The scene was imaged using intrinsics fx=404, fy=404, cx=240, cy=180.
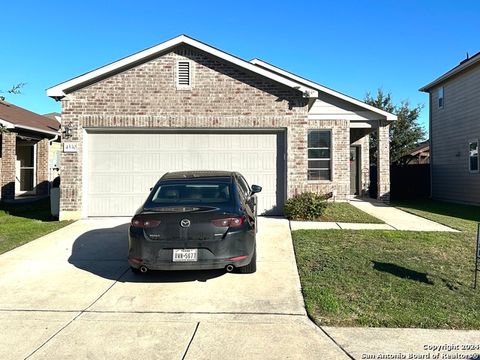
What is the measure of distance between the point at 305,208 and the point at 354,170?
25.9 ft

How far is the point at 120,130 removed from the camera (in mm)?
11062

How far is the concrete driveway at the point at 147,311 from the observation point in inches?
150

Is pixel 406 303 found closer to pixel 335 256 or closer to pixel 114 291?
pixel 335 256

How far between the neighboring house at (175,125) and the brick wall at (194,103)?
0.03m

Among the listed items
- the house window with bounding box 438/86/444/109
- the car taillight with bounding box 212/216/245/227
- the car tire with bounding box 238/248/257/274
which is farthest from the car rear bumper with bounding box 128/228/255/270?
the house window with bounding box 438/86/444/109

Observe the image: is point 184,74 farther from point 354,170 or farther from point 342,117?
point 354,170

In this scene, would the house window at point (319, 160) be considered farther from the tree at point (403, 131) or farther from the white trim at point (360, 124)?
the tree at point (403, 131)

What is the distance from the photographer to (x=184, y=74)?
36.2ft

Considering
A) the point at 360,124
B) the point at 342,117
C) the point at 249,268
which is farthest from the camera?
the point at 360,124

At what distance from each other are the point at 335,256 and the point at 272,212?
460 cm

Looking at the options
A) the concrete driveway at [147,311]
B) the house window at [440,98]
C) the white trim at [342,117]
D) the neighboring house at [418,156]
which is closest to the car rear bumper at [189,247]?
the concrete driveway at [147,311]

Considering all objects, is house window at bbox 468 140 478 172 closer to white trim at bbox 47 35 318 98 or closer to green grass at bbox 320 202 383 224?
green grass at bbox 320 202 383 224

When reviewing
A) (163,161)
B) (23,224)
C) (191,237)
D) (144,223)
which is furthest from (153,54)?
(191,237)

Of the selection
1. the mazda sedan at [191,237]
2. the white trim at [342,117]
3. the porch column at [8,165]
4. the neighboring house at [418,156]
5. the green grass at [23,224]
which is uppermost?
the white trim at [342,117]
